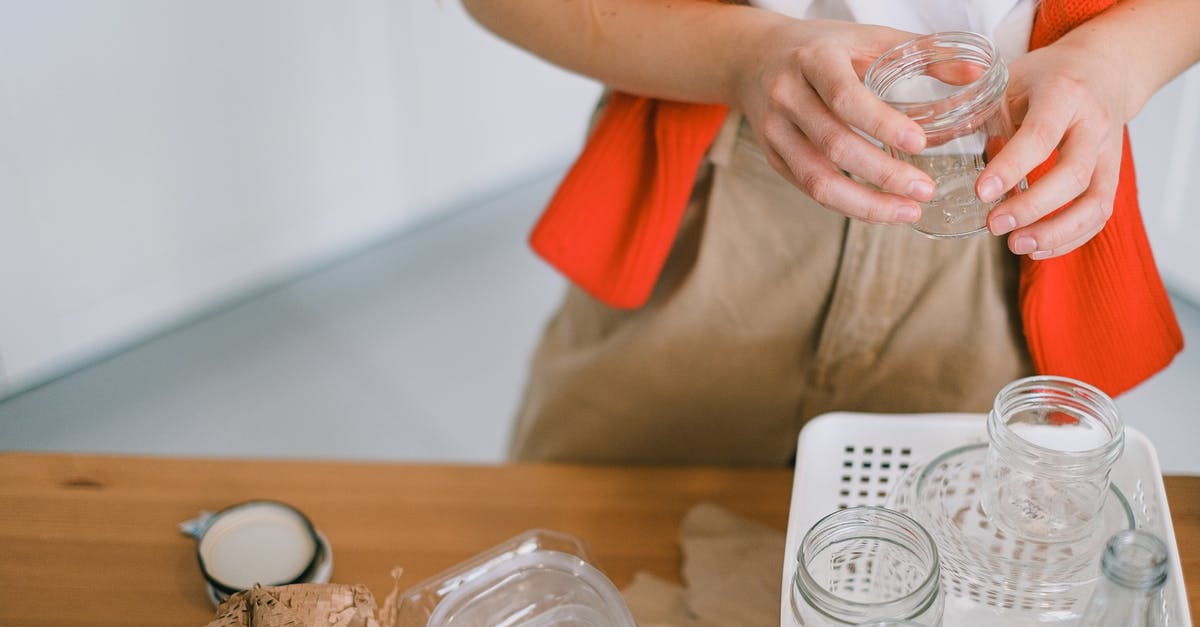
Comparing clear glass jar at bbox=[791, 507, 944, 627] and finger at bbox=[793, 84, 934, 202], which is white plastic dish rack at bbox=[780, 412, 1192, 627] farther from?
finger at bbox=[793, 84, 934, 202]

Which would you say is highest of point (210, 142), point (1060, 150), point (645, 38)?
point (210, 142)

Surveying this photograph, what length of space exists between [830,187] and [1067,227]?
132 millimetres

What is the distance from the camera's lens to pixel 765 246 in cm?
85

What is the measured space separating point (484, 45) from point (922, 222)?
167cm

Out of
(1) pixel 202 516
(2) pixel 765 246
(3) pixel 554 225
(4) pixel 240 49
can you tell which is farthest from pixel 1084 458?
(4) pixel 240 49

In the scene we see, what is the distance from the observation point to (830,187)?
0.60 metres

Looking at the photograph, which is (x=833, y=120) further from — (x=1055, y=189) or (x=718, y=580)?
(x=718, y=580)

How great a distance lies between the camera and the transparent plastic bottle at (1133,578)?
487 millimetres

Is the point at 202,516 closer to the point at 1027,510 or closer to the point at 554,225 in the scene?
the point at 554,225

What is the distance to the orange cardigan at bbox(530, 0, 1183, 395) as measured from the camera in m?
0.78

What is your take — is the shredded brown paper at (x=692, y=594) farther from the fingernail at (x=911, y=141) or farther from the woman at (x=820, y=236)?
the fingernail at (x=911, y=141)

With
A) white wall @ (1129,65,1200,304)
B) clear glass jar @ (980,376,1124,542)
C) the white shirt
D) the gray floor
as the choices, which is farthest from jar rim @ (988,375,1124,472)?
white wall @ (1129,65,1200,304)

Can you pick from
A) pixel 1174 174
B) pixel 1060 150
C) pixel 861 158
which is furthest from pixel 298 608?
pixel 1174 174

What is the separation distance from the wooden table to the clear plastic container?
9cm
